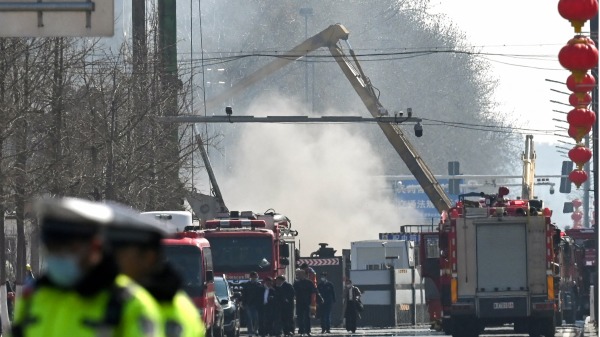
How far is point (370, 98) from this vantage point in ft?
190

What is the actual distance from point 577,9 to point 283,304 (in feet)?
62.7

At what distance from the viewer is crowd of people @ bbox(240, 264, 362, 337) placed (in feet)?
116

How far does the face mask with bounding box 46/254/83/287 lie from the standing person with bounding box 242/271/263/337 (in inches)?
1219

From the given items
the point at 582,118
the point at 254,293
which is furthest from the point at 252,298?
the point at 582,118

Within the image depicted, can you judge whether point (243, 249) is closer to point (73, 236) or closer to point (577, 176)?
point (577, 176)

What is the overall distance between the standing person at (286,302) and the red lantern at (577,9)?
60.9ft

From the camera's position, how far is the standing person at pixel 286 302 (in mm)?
35125

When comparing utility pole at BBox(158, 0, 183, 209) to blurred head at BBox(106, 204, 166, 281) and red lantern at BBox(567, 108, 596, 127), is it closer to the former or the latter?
red lantern at BBox(567, 108, 596, 127)

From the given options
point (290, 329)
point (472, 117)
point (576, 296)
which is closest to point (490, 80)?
point (472, 117)

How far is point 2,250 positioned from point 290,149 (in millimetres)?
53230

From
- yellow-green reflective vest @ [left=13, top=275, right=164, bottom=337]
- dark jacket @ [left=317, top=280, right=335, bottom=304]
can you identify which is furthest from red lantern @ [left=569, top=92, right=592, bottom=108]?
yellow-green reflective vest @ [left=13, top=275, right=164, bottom=337]

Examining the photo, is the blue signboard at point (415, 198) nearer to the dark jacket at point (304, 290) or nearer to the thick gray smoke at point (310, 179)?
the thick gray smoke at point (310, 179)

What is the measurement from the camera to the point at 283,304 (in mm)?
35219

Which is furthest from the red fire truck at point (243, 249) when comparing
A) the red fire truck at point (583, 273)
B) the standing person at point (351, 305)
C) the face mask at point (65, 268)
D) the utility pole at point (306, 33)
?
the utility pole at point (306, 33)
